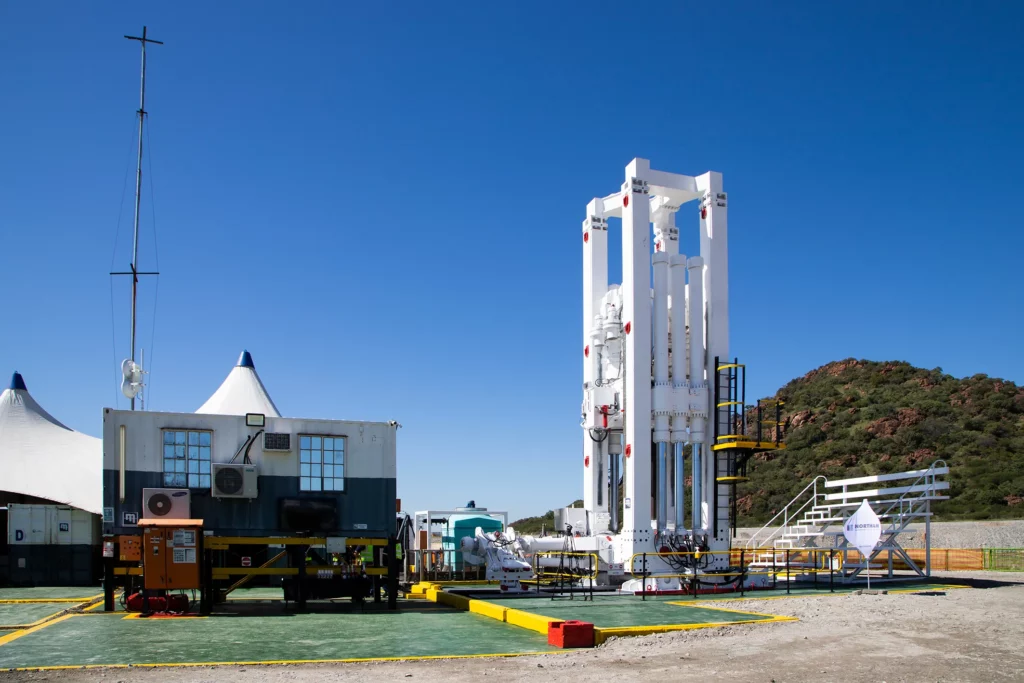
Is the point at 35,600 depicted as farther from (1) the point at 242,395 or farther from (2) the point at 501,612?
(1) the point at 242,395

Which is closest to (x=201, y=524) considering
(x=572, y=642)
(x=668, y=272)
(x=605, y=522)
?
(x=572, y=642)

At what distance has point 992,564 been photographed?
32.5 metres

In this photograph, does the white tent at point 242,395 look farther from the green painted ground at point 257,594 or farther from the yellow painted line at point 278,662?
the yellow painted line at point 278,662

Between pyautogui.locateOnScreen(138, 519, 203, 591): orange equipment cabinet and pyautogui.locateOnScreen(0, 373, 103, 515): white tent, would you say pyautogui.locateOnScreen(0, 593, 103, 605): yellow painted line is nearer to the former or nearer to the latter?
pyautogui.locateOnScreen(138, 519, 203, 591): orange equipment cabinet

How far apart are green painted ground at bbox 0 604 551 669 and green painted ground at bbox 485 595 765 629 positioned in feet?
3.86

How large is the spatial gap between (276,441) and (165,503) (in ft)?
8.06

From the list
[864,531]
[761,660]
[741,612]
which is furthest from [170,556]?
A: [864,531]

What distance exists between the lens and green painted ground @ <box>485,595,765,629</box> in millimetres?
15695

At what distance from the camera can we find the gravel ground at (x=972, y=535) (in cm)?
3569

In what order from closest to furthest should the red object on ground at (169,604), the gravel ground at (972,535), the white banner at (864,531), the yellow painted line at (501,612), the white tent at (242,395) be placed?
the yellow painted line at (501,612) → the red object on ground at (169,604) → the white banner at (864,531) → the gravel ground at (972,535) → the white tent at (242,395)

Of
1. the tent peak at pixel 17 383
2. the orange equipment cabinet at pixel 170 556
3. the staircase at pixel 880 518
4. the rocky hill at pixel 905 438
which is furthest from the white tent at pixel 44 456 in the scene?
the rocky hill at pixel 905 438

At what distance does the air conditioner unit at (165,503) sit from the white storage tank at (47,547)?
1381cm

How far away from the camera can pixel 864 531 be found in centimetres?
2222

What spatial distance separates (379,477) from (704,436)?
26.6ft
